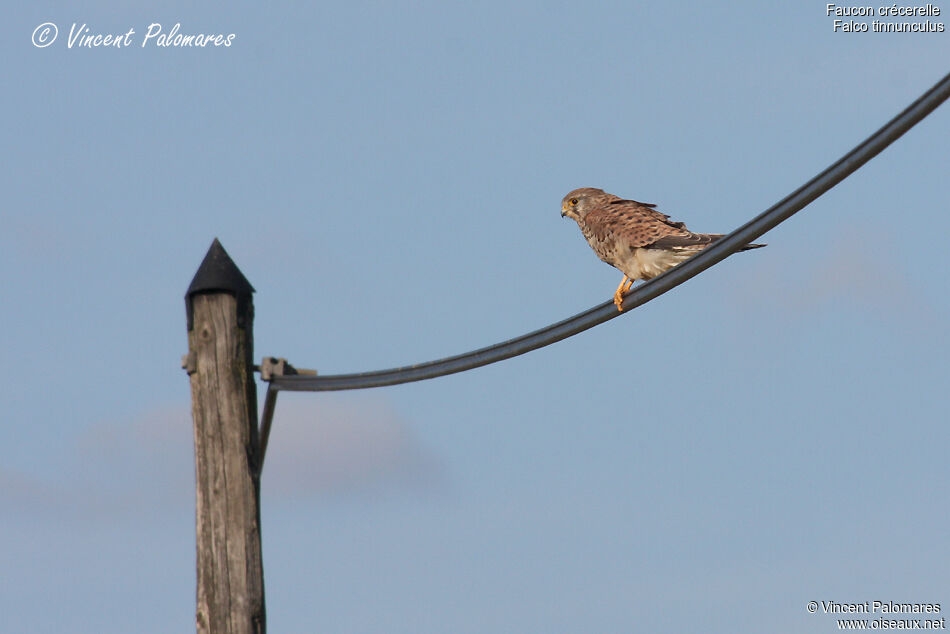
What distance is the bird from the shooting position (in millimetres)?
8961

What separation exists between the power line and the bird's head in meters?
3.46

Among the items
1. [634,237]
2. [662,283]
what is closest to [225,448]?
[662,283]

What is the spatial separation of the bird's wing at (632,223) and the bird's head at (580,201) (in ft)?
0.53

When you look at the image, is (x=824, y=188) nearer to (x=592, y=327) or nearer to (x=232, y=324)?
(x=592, y=327)

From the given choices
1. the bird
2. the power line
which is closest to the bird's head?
the bird

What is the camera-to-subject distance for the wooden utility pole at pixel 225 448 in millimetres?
7250

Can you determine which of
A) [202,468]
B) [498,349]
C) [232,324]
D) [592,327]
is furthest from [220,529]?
[592,327]

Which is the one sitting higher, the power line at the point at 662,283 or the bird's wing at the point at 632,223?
the bird's wing at the point at 632,223

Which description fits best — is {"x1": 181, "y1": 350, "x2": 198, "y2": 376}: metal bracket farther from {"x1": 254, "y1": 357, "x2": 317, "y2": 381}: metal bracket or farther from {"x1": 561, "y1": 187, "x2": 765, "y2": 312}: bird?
{"x1": 561, "y1": 187, "x2": 765, "y2": 312}: bird

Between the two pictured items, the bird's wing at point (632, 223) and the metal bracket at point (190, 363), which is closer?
the metal bracket at point (190, 363)

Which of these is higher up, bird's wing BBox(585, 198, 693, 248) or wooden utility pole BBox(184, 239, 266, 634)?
bird's wing BBox(585, 198, 693, 248)

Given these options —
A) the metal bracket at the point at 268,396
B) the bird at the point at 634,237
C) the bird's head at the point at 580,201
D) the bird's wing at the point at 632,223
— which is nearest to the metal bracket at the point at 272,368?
the metal bracket at the point at 268,396

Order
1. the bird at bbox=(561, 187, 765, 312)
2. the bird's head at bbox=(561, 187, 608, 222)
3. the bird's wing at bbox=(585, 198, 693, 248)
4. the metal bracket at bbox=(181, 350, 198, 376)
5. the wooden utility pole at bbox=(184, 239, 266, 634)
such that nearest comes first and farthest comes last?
the wooden utility pole at bbox=(184, 239, 266, 634)
the metal bracket at bbox=(181, 350, 198, 376)
the bird at bbox=(561, 187, 765, 312)
the bird's wing at bbox=(585, 198, 693, 248)
the bird's head at bbox=(561, 187, 608, 222)

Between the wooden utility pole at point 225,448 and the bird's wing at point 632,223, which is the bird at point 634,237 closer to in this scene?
the bird's wing at point 632,223
